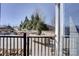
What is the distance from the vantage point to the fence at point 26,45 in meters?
3.22

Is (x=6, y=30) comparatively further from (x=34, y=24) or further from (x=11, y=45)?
(x=34, y=24)

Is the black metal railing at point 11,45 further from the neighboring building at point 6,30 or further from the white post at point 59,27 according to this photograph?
the white post at point 59,27

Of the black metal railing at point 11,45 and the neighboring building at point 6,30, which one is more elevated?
the neighboring building at point 6,30

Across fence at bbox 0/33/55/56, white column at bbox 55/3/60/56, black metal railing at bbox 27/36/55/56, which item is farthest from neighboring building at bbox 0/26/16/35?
white column at bbox 55/3/60/56

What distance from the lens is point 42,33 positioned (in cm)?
321

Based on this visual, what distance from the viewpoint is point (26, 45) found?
130 inches

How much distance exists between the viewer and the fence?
3223 millimetres

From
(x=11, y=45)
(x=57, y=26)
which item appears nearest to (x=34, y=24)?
(x=57, y=26)

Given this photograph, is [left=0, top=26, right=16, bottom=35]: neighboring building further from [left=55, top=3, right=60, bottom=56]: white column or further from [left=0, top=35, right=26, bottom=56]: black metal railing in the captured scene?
[left=55, top=3, right=60, bottom=56]: white column

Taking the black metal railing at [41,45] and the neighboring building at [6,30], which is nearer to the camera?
the neighboring building at [6,30]

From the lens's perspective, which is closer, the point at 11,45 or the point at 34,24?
the point at 34,24

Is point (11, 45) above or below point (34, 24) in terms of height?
below

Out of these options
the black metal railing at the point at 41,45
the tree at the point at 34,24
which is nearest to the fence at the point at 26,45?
the black metal railing at the point at 41,45

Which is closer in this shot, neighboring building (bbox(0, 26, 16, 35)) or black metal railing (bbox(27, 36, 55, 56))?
neighboring building (bbox(0, 26, 16, 35))
